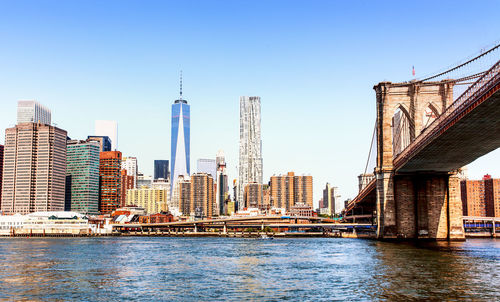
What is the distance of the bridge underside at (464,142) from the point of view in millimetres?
46750

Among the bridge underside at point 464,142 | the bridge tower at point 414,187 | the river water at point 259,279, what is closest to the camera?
the river water at point 259,279

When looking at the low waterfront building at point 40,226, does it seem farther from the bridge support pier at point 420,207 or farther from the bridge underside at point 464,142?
the bridge underside at point 464,142

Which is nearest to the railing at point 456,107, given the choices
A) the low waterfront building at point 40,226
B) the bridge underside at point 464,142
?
the bridge underside at point 464,142

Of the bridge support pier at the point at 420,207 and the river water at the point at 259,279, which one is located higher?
the bridge support pier at the point at 420,207

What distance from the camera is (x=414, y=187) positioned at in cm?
8238

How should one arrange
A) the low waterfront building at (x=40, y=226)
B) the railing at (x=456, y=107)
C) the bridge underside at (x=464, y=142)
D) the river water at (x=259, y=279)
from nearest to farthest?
1. the river water at (x=259, y=279)
2. the railing at (x=456, y=107)
3. the bridge underside at (x=464, y=142)
4. the low waterfront building at (x=40, y=226)

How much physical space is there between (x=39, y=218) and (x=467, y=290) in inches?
6444

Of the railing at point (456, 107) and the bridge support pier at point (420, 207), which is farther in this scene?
the bridge support pier at point (420, 207)

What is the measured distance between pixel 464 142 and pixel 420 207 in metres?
25.0

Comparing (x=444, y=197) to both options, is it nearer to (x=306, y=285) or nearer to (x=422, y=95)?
(x=422, y=95)

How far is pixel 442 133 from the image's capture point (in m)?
54.3

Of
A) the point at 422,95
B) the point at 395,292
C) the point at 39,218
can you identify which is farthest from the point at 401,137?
the point at 39,218

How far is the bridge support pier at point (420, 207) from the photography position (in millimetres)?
80312

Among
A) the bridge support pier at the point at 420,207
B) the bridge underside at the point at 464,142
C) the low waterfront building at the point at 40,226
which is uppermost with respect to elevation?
the bridge underside at the point at 464,142
